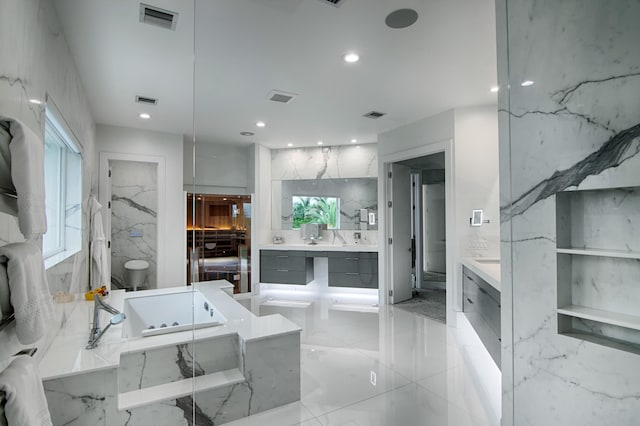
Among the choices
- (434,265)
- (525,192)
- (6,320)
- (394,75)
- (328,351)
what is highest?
(394,75)

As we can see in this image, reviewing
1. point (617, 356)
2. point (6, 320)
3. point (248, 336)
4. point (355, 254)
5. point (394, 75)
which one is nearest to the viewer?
point (6, 320)

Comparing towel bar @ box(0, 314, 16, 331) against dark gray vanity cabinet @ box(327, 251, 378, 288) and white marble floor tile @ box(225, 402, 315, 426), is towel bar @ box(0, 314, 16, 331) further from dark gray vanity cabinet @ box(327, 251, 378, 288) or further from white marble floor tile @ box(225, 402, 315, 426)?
dark gray vanity cabinet @ box(327, 251, 378, 288)

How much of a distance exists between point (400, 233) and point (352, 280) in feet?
3.80

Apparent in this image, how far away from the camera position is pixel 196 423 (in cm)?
197

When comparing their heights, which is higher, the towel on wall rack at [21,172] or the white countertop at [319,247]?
the towel on wall rack at [21,172]

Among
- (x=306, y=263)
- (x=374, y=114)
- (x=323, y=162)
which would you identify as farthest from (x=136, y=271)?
(x=323, y=162)

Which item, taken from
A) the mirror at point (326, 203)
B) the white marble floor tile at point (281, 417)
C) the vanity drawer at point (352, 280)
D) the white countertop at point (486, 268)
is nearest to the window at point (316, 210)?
the mirror at point (326, 203)

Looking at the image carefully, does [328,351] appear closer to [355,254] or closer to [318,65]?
[355,254]

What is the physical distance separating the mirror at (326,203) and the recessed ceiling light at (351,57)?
9.23ft

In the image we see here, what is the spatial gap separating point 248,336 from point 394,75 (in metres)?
2.72

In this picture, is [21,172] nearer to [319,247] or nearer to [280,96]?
[280,96]

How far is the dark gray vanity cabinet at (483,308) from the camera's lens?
2.42 m

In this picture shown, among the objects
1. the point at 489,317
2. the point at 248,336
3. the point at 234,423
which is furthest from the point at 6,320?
the point at 489,317

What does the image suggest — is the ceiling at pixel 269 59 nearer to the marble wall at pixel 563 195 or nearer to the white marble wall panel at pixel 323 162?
the marble wall at pixel 563 195
